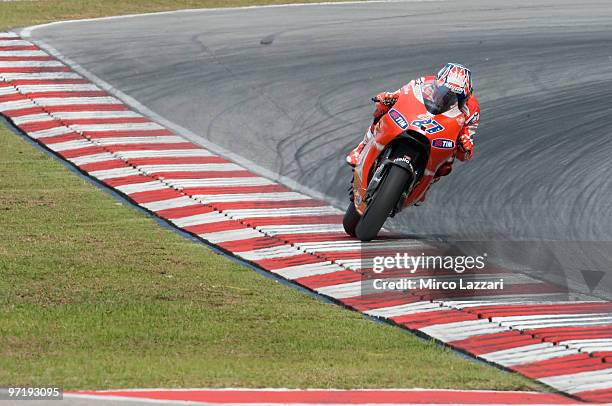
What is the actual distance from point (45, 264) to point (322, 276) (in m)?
2.43

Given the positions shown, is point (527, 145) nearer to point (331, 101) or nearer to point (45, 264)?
point (331, 101)

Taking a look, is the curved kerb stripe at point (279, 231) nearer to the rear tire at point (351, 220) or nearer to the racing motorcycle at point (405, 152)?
the rear tire at point (351, 220)

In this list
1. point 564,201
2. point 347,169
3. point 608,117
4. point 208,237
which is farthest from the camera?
point 608,117

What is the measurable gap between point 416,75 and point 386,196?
770 centimetres

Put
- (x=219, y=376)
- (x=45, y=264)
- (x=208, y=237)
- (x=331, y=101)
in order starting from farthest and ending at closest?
1. (x=331, y=101)
2. (x=208, y=237)
3. (x=45, y=264)
4. (x=219, y=376)

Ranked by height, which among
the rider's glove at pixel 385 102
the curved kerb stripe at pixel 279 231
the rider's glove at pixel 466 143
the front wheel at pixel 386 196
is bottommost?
the curved kerb stripe at pixel 279 231

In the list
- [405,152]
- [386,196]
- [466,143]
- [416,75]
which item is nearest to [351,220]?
[386,196]

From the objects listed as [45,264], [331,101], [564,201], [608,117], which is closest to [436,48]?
[331,101]

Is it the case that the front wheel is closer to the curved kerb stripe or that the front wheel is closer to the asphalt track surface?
the curved kerb stripe

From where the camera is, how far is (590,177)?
14.9m

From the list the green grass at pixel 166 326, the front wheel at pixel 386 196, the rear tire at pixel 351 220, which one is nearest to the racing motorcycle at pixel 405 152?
the front wheel at pixel 386 196

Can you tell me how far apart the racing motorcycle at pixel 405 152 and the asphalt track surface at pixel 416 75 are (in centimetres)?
86

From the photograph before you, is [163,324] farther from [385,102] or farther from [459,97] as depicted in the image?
[459,97]

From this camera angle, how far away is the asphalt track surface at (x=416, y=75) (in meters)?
13.8
